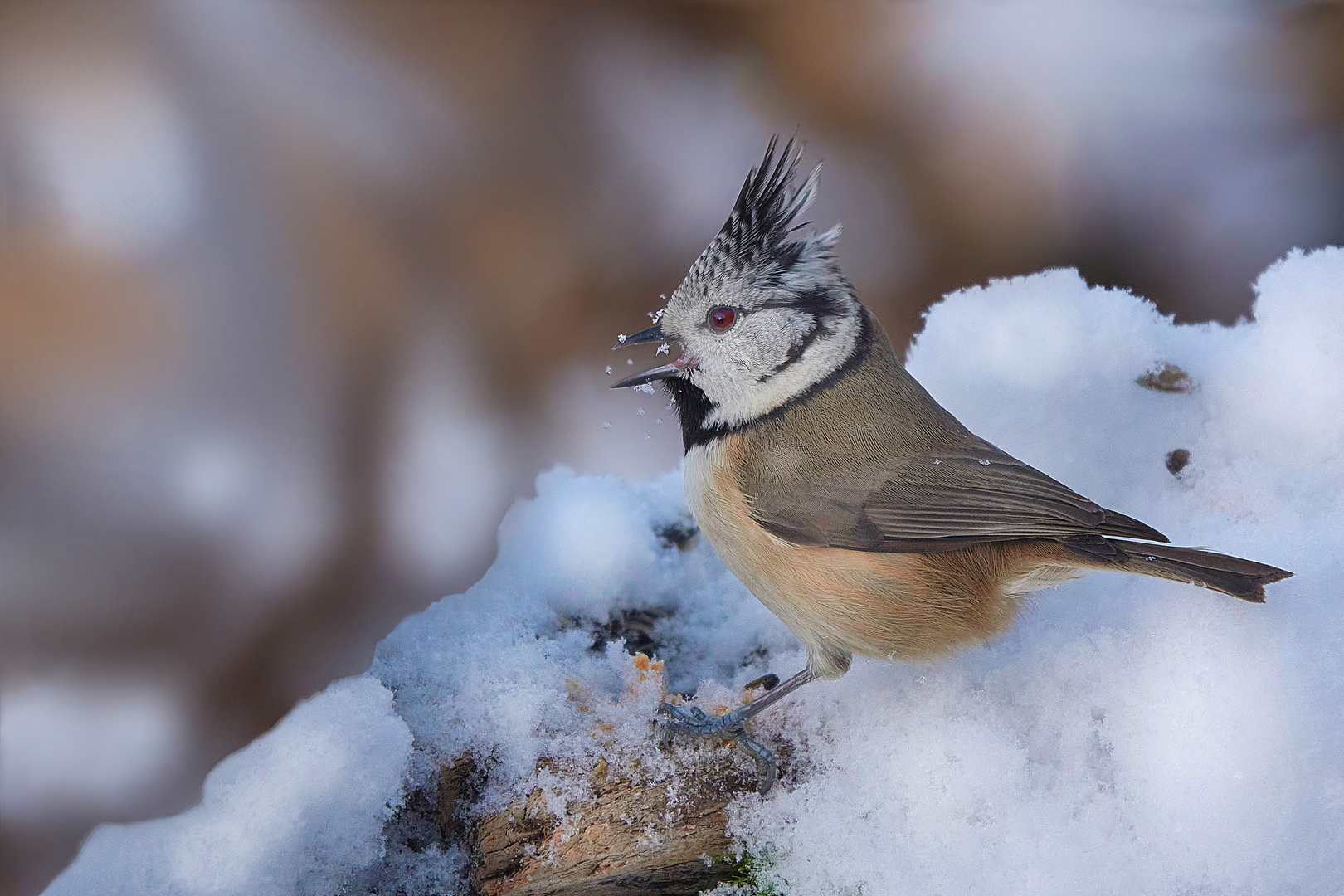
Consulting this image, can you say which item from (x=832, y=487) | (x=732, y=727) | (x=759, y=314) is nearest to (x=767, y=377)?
(x=759, y=314)

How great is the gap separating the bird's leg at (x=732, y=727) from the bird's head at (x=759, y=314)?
43cm

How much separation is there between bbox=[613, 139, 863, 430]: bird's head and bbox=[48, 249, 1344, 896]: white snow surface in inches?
17.2

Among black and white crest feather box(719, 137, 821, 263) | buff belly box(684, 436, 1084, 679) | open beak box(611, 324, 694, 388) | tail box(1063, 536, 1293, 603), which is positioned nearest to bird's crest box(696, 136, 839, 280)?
black and white crest feather box(719, 137, 821, 263)

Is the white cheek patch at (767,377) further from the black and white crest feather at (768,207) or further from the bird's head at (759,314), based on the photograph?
the black and white crest feather at (768,207)

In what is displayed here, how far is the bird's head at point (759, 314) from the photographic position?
4.43 feet

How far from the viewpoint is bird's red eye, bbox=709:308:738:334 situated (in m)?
1.39

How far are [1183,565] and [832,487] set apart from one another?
0.46 m

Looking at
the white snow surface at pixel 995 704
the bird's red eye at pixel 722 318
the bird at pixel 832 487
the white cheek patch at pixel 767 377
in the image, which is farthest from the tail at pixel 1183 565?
the bird's red eye at pixel 722 318

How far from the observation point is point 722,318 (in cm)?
139

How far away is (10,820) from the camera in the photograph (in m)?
0.94

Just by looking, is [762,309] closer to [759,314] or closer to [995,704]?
[759,314]

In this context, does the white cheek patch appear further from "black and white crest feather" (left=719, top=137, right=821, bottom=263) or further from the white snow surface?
the white snow surface

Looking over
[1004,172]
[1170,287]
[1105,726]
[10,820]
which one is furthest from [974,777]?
[1170,287]

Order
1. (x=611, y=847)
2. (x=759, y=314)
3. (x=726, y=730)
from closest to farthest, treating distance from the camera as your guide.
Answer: (x=611, y=847) → (x=726, y=730) → (x=759, y=314)
